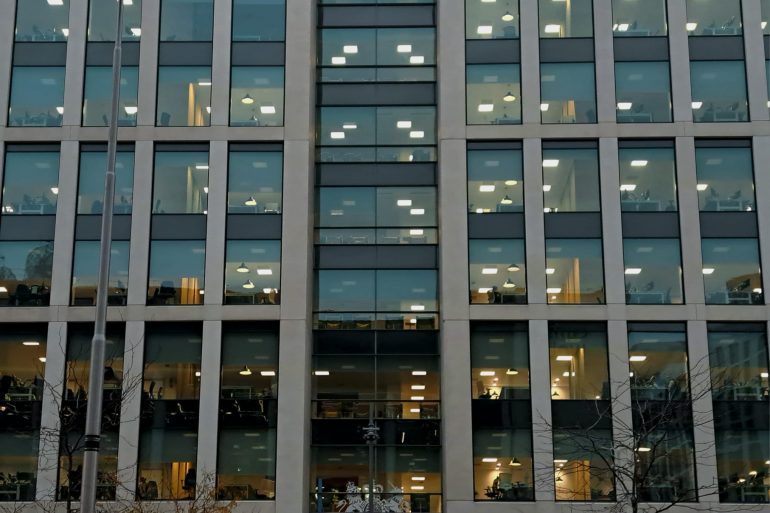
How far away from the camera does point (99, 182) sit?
43.0m

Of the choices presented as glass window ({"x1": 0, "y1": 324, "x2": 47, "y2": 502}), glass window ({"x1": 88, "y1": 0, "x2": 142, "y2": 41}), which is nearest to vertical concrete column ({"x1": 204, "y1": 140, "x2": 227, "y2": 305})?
glass window ({"x1": 88, "y1": 0, "x2": 142, "y2": 41})

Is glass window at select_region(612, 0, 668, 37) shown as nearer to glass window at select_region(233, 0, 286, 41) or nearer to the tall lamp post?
glass window at select_region(233, 0, 286, 41)

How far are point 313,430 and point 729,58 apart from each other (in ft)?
76.8

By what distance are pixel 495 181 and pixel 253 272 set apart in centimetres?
1073

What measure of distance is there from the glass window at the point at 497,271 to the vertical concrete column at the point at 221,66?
11836mm

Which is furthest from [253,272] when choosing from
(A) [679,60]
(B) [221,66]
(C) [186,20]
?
(A) [679,60]

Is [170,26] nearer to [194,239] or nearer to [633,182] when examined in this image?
[194,239]

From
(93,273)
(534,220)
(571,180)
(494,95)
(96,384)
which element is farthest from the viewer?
(494,95)

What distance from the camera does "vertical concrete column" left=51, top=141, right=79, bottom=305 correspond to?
136 feet

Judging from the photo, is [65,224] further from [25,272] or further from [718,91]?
[718,91]

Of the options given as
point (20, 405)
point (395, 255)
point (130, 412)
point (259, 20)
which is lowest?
point (130, 412)

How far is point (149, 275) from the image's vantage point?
41781 millimetres

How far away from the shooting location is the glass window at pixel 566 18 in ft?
144

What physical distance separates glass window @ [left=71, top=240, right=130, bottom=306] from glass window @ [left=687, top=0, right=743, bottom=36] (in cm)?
2571
